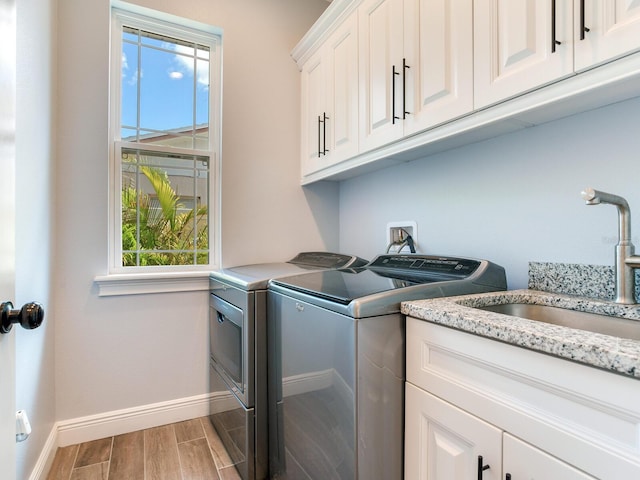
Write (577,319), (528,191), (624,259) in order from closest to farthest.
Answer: (624,259) < (577,319) < (528,191)

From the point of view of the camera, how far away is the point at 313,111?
7.38 ft

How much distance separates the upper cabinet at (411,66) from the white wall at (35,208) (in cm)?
140

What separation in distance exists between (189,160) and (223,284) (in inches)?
34.8

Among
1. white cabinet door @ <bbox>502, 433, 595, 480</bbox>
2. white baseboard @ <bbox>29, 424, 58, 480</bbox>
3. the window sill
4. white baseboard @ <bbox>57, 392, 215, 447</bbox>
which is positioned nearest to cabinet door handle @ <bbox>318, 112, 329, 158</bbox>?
the window sill

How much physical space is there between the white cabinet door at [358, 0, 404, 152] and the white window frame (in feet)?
3.32

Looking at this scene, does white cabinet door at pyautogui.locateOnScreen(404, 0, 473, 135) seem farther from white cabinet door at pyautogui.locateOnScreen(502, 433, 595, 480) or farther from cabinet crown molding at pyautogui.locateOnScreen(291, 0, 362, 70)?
white cabinet door at pyautogui.locateOnScreen(502, 433, 595, 480)

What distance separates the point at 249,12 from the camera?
2277 millimetres

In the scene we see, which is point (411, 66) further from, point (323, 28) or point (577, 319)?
point (577, 319)

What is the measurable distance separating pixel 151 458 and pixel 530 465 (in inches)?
67.5

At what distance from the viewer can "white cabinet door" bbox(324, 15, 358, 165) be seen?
179cm

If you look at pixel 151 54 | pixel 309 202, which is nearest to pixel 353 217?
pixel 309 202

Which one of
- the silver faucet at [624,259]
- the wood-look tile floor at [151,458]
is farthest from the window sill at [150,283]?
the silver faucet at [624,259]

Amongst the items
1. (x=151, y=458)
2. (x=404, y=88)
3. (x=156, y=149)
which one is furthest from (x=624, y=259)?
(x=156, y=149)

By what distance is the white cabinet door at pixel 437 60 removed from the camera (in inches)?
46.8
